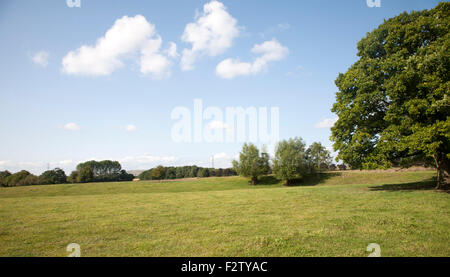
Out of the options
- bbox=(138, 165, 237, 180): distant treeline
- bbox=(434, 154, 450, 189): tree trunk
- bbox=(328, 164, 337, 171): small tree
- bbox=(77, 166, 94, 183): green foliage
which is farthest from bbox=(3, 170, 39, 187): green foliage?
bbox=(328, 164, 337, 171): small tree

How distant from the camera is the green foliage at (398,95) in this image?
18172 mm

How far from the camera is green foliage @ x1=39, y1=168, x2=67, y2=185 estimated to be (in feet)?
328

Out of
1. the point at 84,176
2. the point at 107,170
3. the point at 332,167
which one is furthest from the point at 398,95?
the point at 107,170

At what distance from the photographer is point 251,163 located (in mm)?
72938

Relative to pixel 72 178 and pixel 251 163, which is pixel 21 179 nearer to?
pixel 72 178

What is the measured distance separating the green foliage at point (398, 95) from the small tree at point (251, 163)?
47.9m

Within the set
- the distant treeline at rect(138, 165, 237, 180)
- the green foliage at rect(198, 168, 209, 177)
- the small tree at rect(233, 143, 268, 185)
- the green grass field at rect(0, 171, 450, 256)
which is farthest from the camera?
the distant treeline at rect(138, 165, 237, 180)

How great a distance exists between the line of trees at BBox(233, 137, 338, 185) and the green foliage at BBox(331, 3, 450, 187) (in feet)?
139

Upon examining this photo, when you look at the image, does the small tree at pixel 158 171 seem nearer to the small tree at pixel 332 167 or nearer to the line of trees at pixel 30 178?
the line of trees at pixel 30 178

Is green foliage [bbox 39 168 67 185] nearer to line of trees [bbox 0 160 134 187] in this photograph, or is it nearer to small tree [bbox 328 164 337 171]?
line of trees [bbox 0 160 134 187]

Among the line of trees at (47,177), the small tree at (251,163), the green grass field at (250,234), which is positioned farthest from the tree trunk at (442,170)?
the line of trees at (47,177)

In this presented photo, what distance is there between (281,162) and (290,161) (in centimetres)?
292
